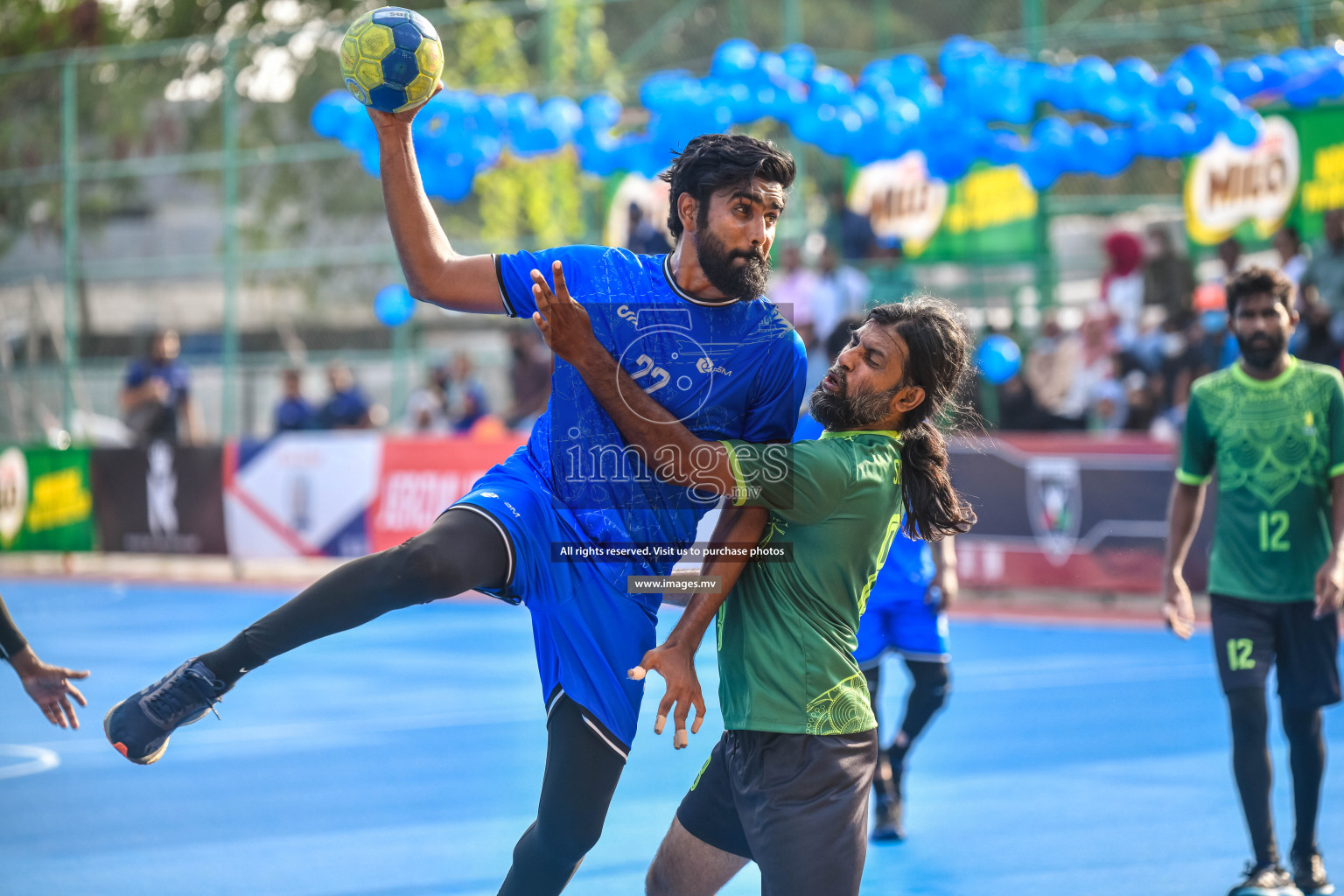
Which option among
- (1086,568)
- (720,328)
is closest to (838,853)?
(720,328)

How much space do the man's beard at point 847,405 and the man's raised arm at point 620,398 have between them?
318 mm

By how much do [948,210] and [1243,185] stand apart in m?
3.06

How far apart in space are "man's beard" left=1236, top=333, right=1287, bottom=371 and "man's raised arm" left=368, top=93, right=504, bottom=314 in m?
3.00

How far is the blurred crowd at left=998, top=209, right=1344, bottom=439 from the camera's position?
12.2 metres

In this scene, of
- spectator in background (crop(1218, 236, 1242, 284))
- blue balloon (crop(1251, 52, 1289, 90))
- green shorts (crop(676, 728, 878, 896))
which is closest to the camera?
green shorts (crop(676, 728, 878, 896))

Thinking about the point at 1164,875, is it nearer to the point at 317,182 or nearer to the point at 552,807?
the point at 552,807

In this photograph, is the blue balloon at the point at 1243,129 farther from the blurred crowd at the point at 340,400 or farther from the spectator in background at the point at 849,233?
the blurred crowd at the point at 340,400

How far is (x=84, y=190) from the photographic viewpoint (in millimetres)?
20359

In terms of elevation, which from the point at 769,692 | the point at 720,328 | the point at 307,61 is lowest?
the point at 769,692

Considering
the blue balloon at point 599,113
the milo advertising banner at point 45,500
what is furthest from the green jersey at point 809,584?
the milo advertising banner at point 45,500

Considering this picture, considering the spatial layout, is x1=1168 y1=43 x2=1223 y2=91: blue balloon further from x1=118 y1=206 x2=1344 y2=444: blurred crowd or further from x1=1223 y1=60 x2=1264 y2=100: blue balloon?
x1=118 y1=206 x2=1344 y2=444: blurred crowd

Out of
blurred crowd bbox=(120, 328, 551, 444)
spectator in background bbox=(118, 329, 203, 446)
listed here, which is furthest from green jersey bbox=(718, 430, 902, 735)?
spectator in background bbox=(118, 329, 203, 446)

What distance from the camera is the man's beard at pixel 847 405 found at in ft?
11.1

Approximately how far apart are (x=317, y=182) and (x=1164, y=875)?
59.8 ft
